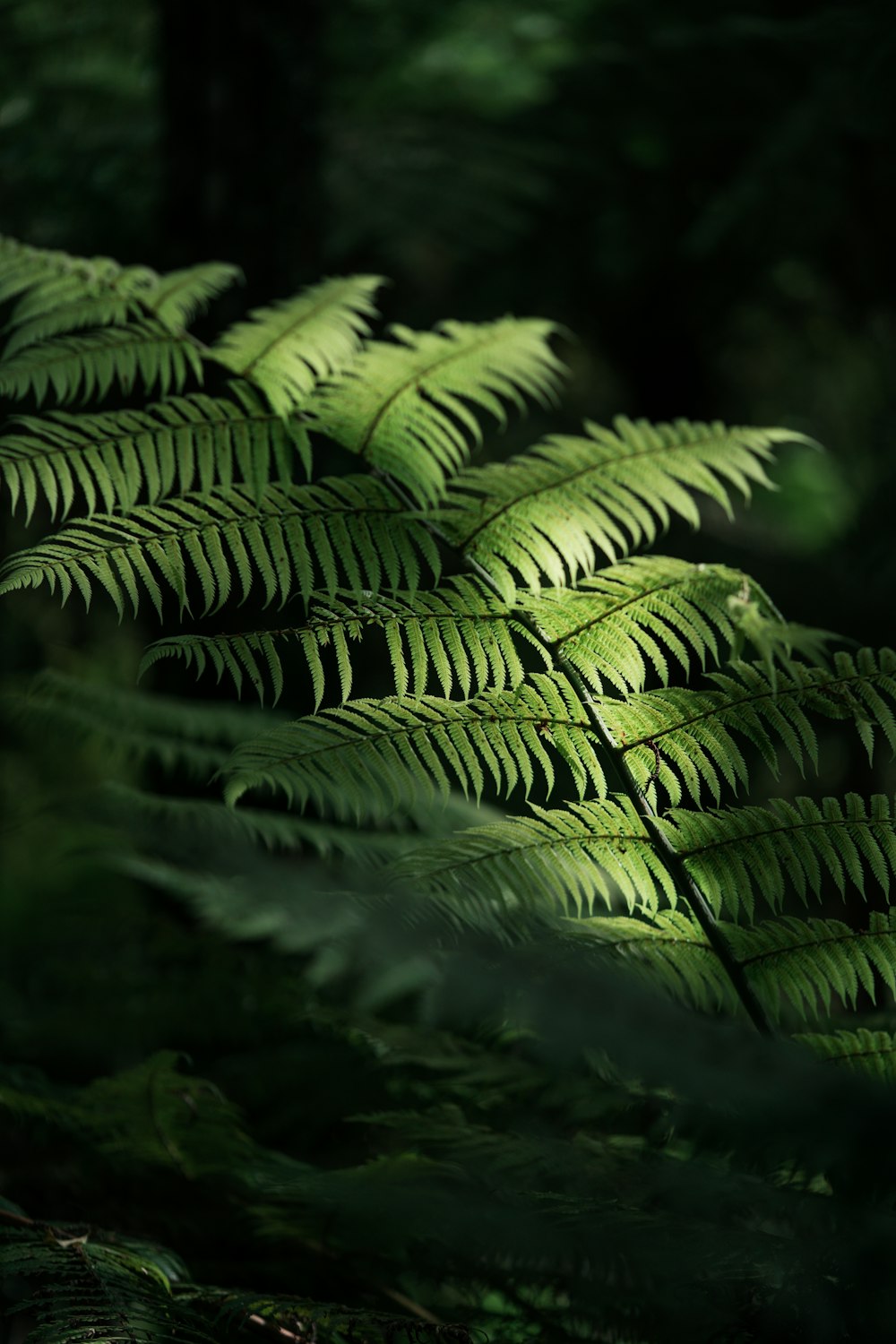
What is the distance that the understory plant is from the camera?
61 cm

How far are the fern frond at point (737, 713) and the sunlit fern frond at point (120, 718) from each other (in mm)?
903

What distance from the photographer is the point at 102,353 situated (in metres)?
1.17

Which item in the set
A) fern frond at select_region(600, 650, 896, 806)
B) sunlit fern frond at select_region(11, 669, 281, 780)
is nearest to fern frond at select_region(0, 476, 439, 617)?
fern frond at select_region(600, 650, 896, 806)

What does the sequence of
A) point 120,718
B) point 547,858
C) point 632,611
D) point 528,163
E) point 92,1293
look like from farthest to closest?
1. point 528,163
2. point 120,718
3. point 632,611
4. point 547,858
5. point 92,1293

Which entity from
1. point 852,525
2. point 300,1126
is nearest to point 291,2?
point 300,1126

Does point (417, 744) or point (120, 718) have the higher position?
point (417, 744)

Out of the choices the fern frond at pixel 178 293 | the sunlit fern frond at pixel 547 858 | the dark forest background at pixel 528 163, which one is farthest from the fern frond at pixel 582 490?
the dark forest background at pixel 528 163

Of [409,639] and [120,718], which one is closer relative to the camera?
[409,639]

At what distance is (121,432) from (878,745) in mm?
2700

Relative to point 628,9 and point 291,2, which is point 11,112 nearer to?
point 291,2

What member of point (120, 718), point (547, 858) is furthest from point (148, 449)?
point (120, 718)

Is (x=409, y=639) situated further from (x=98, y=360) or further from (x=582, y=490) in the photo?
(x=98, y=360)

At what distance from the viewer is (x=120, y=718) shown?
1833 millimetres

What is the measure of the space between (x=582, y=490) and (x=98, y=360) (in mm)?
554
